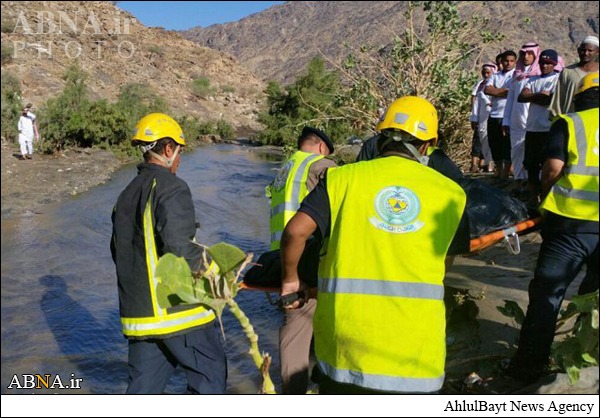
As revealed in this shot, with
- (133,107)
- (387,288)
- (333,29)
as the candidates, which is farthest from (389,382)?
(333,29)

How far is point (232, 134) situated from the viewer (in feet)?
112

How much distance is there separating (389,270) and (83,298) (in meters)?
5.39

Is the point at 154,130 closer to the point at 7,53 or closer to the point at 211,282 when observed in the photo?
the point at 211,282

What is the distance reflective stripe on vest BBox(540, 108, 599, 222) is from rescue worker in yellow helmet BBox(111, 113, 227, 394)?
6.08 ft

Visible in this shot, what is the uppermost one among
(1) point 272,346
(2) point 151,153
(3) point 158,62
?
(3) point 158,62

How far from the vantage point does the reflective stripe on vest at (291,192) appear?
150 inches

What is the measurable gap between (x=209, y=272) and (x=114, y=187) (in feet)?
41.4

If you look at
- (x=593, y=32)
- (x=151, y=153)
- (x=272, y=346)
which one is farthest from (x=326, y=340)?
(x=593, y=32)

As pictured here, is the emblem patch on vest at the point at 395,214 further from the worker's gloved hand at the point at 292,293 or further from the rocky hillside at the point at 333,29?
the rocky hillside at the point at 333,29

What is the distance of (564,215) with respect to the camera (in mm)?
3100

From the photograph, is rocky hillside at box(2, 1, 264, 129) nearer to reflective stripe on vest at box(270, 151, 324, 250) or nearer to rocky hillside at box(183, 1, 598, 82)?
rocky hillside at box(183, 1, 598, 82)

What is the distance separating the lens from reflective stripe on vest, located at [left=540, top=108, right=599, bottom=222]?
296cm

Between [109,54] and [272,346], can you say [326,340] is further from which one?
[109,54]

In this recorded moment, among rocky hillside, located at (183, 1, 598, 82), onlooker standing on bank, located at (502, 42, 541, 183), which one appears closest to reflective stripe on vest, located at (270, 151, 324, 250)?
onlooker standing on bank, located at (502, 42, 541, 183)
